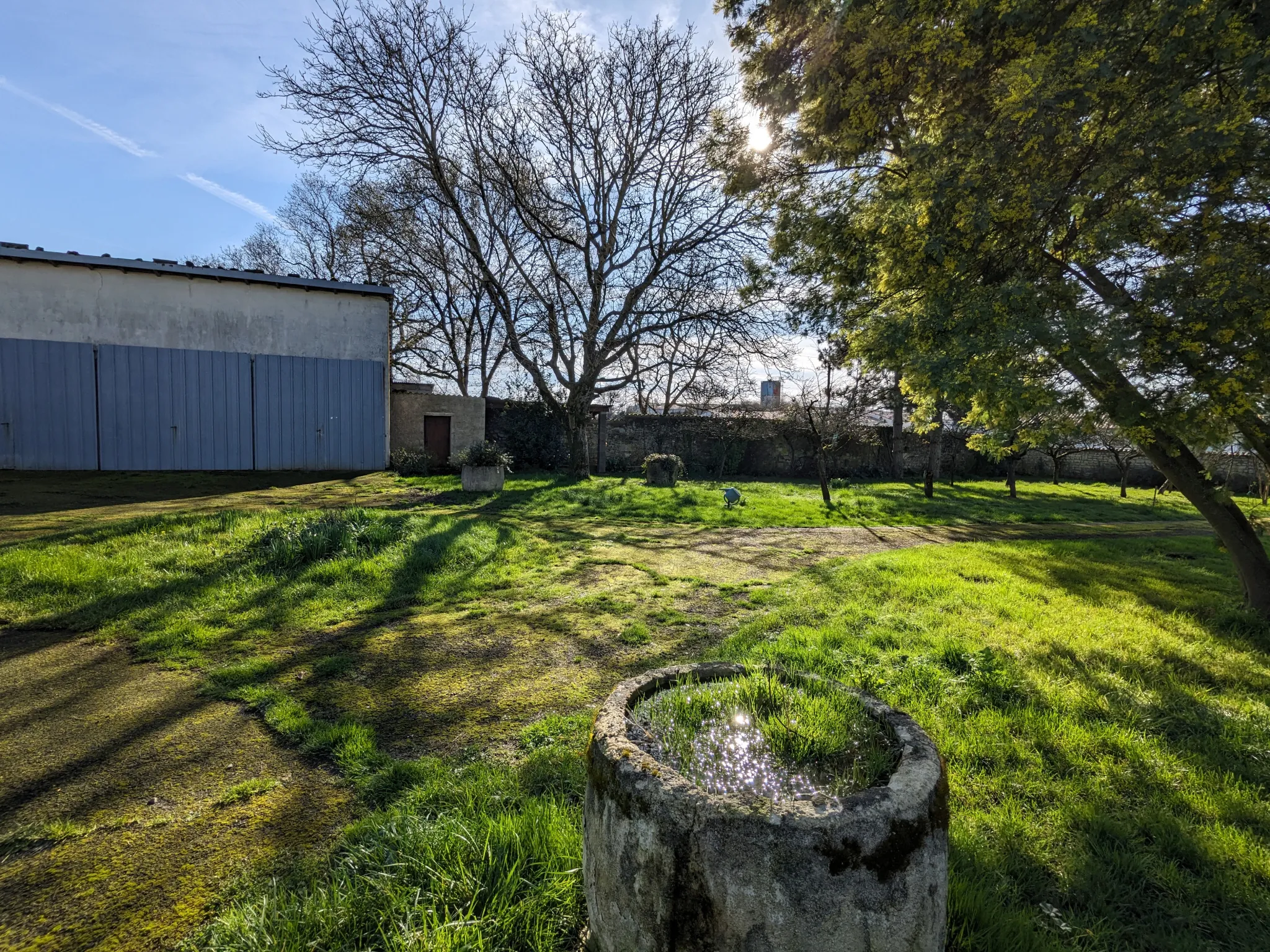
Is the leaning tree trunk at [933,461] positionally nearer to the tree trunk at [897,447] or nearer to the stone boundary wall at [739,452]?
the stone boundary wall at [739,452]

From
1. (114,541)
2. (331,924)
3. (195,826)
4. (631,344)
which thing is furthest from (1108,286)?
(631,344)

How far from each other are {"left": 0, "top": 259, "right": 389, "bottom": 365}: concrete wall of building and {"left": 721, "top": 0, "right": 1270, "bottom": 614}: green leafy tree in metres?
12.1

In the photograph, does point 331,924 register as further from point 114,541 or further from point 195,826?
point 114,541

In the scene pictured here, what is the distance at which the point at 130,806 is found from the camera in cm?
209

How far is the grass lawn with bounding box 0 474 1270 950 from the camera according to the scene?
5.70 feet

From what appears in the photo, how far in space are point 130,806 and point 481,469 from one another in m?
9.28

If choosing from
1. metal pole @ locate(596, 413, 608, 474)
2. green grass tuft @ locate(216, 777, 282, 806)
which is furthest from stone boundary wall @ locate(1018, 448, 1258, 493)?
green grass tuft @ locate(216, 777, 282, 806)

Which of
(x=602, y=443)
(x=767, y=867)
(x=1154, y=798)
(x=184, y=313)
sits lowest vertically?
(x=1154, y=798)

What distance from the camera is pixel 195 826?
6.56 feet

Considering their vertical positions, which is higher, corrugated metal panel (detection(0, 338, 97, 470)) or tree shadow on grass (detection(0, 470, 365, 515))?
corrugated metal panel (detection(0, 338, 97, 470))

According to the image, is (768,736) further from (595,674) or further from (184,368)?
(184,368)

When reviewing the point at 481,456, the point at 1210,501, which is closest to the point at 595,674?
the point at 1210,501

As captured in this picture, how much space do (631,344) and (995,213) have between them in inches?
456

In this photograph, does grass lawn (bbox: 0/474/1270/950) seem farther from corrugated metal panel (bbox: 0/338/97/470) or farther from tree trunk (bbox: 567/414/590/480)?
tree trunk (bbox: 567/414/590/480)
